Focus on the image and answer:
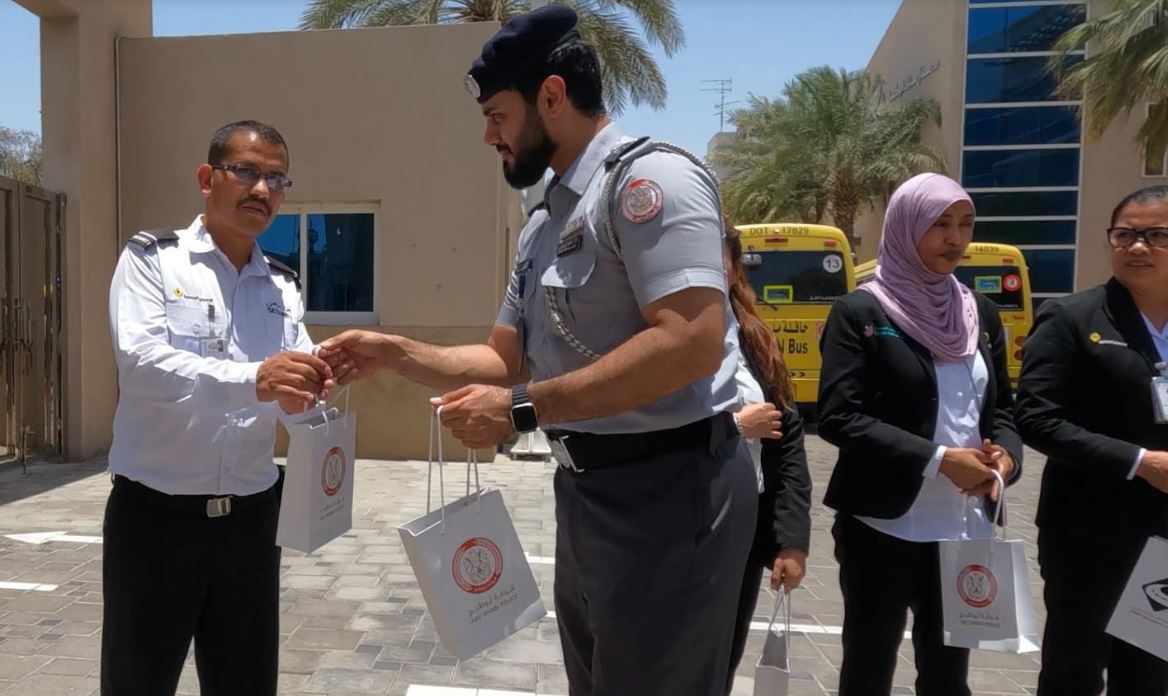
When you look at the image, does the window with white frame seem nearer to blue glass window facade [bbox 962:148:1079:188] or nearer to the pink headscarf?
the pink headscarf

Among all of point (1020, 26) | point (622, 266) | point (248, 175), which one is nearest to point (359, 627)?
point (248, 175)

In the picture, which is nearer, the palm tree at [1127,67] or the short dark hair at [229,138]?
the short dark hair at [229,138]

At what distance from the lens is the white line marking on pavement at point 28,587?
14.7 ft

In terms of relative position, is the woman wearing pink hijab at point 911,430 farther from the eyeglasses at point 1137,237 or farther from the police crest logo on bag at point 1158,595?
the eyeglasses at point 1137,237

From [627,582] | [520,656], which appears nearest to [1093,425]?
[627,582]

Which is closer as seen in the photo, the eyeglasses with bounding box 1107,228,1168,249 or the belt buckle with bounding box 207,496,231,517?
the belt buckle with bounding box 207,496,231,517

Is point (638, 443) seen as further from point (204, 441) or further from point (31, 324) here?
point (31, 324)

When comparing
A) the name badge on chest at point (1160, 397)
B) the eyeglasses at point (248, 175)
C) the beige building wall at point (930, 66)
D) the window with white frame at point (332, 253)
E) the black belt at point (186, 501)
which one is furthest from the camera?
the beige building wall at point (930, 66)

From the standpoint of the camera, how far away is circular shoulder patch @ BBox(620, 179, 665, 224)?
4.99 ft

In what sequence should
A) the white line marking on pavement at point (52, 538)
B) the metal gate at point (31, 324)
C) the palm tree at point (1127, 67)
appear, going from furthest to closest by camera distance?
the palm tree at point (1127, 67)
the metal gate at point (31, 324)
the white line marking on pavement at point (52, 538)

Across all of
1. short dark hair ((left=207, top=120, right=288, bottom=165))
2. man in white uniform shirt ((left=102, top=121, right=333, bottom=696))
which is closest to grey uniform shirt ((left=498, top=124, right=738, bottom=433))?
man in white uniform shirt ((left=102, top=121, right=333, bottom=696))

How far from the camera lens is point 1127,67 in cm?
1474

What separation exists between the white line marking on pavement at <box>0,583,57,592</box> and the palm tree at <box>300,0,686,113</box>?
879cm

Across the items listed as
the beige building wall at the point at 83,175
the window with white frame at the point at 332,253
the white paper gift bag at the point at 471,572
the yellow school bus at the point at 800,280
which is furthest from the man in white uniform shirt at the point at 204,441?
the yellow school bus at the point at 800,280
